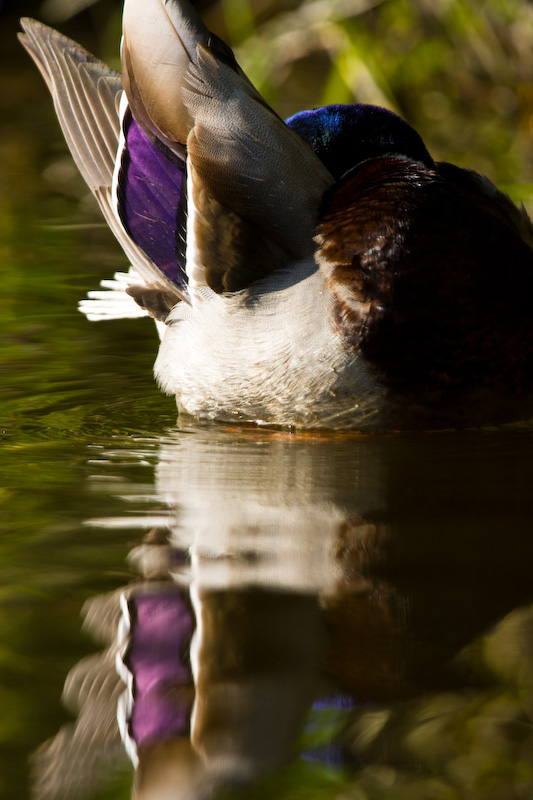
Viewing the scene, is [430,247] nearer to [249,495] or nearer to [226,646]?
[249,495]

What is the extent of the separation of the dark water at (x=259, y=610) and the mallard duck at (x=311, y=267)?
12 centimetres

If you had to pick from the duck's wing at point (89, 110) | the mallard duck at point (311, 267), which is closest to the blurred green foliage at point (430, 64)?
the duck's wing at point (89, 110)

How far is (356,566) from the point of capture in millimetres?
2113

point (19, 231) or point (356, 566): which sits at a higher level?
point (19, 231)

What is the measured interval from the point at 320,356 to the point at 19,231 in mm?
2631

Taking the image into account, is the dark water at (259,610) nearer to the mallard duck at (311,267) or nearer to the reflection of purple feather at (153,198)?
the mallard duck at (311,267)

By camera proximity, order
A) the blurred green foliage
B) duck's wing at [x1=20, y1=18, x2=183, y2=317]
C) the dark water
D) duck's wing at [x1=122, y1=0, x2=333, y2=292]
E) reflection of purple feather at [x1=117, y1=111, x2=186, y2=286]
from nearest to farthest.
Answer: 1. the dark water
2. duck's wing at [x1=122, y1=0, x2=333, y2=292]
3. reflection of purple feather at [x1=117, y1=111, x2=186, y2=286]
4. duck's wing at [x1=20, y1=18, x2=183, y2=317]
5. the blurred green foliage

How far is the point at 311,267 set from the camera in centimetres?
291

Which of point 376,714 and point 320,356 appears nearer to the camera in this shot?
point 376,714

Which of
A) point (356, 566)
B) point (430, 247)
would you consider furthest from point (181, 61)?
point (356, 566)

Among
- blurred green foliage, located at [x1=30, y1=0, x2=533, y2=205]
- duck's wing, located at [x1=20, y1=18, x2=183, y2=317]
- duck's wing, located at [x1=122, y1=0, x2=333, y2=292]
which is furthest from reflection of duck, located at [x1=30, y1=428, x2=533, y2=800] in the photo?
blurred green foliage, located at [x1=30, y1=0, x2=533, y2=205]

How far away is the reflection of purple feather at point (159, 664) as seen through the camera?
166cm

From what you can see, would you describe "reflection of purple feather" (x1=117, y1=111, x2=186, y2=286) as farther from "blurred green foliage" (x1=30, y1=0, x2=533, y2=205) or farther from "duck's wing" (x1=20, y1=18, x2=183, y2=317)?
"blurred green foliage" (x1=30, y1=0, x2=533, y2=205)

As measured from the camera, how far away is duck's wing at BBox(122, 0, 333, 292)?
114 inches
